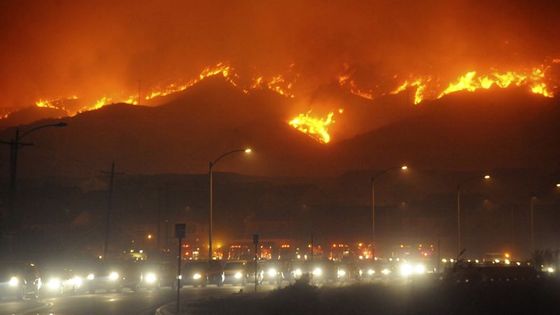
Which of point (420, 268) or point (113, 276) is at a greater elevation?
point (420, 268)

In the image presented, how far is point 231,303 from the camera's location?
101ft

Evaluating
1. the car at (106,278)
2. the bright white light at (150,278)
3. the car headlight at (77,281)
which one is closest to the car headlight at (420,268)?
the bright white light at (150,278)

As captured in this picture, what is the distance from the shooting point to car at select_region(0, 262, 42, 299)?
3869 centimetres

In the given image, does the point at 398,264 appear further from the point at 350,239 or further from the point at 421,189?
the point at 421,189

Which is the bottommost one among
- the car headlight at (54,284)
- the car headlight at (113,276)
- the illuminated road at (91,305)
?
the illuminated road at (91,305)

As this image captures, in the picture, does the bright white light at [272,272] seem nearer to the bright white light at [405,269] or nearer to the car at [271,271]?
the car at [271,271]

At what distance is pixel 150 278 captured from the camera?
5347 centimetres

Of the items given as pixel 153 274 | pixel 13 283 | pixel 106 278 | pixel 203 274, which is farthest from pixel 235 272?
pixel 13 283

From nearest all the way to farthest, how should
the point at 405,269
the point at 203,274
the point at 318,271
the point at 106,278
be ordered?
the point at 106,278
the point at 203,274
the point at 318,271
the point at 405,269

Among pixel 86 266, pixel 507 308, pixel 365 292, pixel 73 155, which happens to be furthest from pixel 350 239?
pixel 507 308

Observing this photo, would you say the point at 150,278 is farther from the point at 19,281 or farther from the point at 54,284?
the point at 19,281

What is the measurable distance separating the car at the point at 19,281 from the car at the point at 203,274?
15.1 meters

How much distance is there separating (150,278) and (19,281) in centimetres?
1509

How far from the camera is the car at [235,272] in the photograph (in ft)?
188
